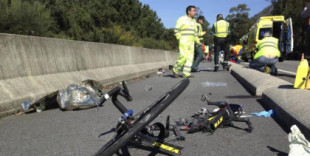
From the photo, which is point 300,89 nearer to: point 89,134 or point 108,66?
point 89,134

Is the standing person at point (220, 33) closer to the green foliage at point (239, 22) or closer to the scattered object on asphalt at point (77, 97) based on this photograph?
the scattered object on asphalt at point (77, 97)

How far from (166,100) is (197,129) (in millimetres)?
1431

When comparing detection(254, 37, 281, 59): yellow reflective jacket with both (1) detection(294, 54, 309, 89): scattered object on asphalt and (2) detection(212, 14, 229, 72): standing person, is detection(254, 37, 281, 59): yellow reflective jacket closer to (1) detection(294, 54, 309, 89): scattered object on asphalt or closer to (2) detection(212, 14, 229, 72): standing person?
(2) detection(212, 14, 229, 72): standing person

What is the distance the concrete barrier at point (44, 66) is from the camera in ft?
16.9

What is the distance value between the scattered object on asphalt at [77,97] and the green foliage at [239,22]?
110740 millimetres

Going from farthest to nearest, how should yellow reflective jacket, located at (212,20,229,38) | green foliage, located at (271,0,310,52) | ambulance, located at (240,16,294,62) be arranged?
green foliage, located at (271,0,310,52) → ambulance, located at (240,16,294,62) → yellow reflective jacket, located at (212,20,229,38)

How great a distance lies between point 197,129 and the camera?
3697mm

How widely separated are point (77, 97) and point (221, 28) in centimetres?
908

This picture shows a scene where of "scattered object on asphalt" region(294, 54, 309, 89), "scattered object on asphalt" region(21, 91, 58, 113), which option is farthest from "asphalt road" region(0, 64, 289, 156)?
"scattered object on asphalt" region(294, 54, 309, 89)

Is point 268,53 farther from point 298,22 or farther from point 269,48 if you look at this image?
point 298,22

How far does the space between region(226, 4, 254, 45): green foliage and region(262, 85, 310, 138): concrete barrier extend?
111 m

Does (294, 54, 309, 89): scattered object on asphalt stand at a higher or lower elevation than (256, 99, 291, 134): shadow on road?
higher

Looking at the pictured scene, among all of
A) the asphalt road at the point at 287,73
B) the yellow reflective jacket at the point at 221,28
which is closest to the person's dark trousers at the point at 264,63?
the asphalt road at the point at 287,73

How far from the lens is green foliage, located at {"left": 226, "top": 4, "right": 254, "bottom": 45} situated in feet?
379
